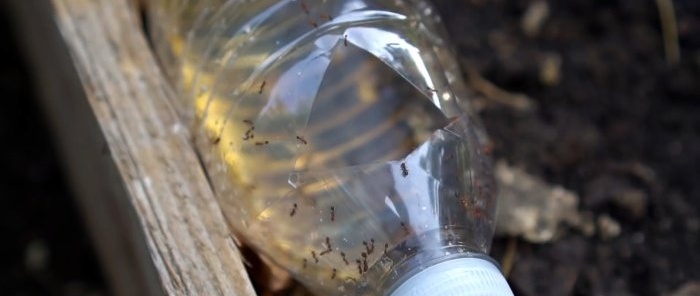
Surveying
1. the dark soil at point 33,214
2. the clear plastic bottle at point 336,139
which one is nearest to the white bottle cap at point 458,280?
the clear plastic bottle at point 336,139

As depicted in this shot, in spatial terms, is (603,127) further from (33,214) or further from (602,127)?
(33,214)

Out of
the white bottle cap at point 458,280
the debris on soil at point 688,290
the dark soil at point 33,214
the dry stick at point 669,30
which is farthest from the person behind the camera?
the dark soil at point 33,214

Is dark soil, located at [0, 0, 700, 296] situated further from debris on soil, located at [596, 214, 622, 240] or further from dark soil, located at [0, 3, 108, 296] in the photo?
dark soil, located at [0, 3, 108, 296]

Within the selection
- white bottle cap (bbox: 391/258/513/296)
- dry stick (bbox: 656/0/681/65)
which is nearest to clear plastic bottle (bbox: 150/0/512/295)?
white bottle cap (bbox: 391/258/513/296)

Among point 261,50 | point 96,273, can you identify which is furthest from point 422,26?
point 96,273

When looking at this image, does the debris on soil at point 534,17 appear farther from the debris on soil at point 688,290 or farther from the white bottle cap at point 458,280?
the white bottle cap at point 458,280

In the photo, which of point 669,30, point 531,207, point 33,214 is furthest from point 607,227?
point 33,214
